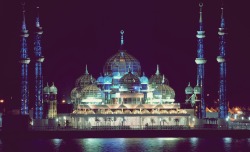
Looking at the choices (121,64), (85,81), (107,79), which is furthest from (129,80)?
(85,81)

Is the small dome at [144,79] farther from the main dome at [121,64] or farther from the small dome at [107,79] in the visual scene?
the small dome at [107,79]

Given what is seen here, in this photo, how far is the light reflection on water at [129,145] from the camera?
309 feet

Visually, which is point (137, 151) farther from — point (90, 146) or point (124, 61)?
point (124, 61)

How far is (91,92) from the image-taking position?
11375 cm

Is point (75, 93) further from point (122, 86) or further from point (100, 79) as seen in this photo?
point (122, 86)

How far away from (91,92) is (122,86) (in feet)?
11.4

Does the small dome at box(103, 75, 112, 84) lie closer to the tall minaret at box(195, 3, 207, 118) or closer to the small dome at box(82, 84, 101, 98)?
the small dome at box(82, 84, 101, 98)

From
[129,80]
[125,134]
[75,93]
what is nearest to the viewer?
[125,134]

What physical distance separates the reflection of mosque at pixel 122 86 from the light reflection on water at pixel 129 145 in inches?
374

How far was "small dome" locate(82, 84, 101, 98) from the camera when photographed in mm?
113750

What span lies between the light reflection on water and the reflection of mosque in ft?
31.2

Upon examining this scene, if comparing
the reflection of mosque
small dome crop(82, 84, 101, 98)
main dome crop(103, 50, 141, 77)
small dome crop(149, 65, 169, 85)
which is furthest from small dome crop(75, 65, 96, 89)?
small dome crop(149, 65, 169, 85)

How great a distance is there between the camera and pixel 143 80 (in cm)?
11744

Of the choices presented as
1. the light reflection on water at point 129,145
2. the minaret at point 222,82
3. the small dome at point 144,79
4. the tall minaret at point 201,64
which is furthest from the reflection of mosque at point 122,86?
the light reflection on water at point 129,145
